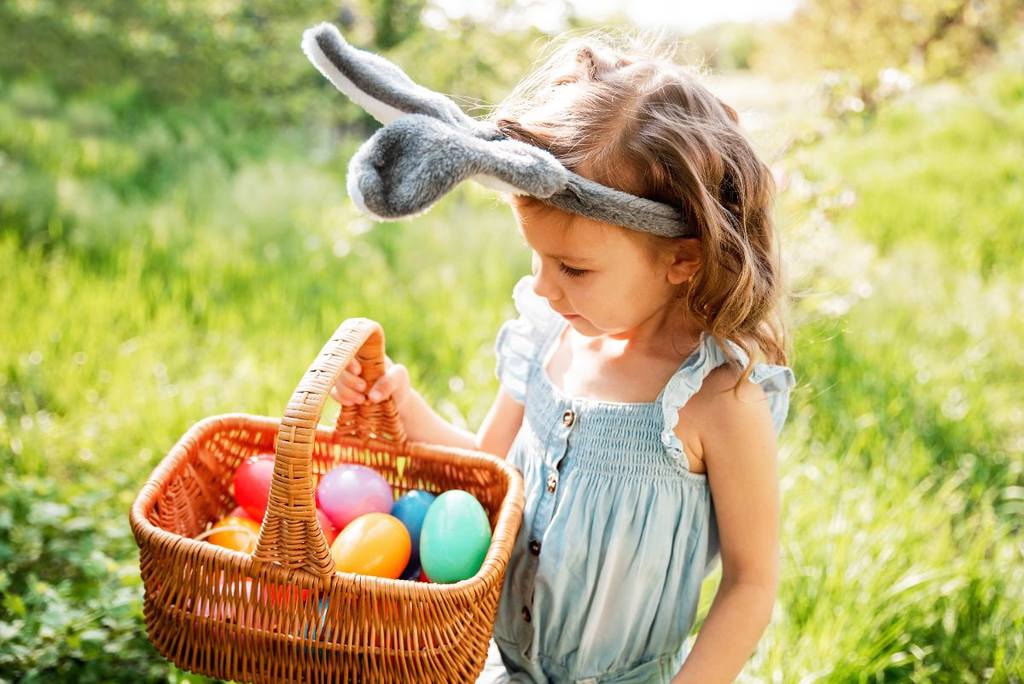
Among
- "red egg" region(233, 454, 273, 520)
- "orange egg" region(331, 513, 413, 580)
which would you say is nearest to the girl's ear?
"orange egg" region(331, 513, 413, 580)

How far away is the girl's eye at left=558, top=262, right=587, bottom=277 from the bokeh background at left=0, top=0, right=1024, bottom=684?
41 centimetres

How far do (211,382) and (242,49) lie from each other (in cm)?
362

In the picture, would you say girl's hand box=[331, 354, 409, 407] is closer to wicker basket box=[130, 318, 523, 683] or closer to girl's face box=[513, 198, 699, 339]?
wicker basket box=[130, 318, 523, 683]

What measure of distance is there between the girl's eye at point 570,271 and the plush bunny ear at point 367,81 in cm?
27

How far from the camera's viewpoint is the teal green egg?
1589 mm

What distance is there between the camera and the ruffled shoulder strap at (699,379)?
Answer: 1.46 metres

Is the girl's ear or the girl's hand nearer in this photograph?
the girl's ear

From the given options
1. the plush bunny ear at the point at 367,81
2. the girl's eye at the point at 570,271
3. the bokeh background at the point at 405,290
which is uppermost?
the plush bunny ear at the point at 367,81

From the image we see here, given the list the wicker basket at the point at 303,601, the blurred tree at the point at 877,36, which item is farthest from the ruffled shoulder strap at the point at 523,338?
the blurred tree at the point at 877,36

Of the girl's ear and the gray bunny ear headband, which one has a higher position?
the gray bunny ear headband

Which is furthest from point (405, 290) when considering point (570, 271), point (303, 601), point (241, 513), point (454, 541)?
point (303, 601)

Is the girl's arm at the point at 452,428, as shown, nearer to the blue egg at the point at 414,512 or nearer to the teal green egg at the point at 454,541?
the blue egg at the point at 414,512

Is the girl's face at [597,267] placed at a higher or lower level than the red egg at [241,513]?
higher

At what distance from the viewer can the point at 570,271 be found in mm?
1452
